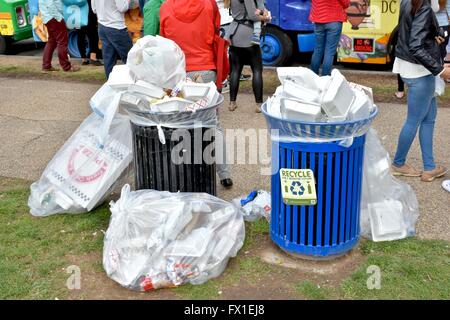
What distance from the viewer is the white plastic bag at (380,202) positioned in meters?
4.08

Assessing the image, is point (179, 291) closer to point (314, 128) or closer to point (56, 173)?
point (314, 128)

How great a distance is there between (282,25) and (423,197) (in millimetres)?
4971

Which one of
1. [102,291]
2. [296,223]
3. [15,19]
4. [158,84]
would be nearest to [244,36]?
[158,84]

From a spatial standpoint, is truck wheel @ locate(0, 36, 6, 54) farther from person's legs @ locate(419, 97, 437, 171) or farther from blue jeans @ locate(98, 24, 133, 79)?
person's legs @ locate(419, 97, 437, 171)

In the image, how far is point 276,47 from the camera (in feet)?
31.0

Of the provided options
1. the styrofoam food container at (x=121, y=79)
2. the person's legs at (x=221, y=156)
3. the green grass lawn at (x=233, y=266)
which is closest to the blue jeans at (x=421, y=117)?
the green grass lawn at (x=233, y=266)

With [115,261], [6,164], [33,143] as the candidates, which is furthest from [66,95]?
[115,261]

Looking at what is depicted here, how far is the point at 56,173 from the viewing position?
4.51m

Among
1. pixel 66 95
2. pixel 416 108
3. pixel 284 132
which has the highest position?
pixel 284 132

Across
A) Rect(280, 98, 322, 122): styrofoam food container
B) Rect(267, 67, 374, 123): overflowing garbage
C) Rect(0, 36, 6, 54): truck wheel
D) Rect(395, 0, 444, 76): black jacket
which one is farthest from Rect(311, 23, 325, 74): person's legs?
Rect(0, 36, 6, 54): truck wheel

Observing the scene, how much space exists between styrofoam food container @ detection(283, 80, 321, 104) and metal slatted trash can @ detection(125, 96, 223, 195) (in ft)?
2.05

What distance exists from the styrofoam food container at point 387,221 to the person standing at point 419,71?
1.07 m

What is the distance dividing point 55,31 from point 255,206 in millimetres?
6141

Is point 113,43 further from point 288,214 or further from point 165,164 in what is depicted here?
point 288,214
